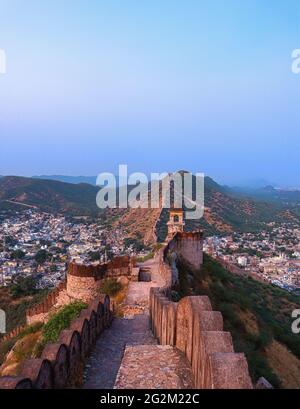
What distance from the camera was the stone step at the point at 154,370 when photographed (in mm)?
6188

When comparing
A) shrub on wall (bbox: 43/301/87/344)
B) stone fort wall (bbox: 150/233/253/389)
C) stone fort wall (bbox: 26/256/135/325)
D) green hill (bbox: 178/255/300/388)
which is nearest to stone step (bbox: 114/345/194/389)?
stone fort wall (bbox: 150/233/253/389)

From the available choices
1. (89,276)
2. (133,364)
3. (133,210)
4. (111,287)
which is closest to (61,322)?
(111,287)

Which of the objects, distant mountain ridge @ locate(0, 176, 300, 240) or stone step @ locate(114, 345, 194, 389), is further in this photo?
distant mountain ridge @ locate(0, 176, 300, 240)

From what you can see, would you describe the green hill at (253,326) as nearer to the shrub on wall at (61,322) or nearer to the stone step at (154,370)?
the shrub on wall at (61,322)

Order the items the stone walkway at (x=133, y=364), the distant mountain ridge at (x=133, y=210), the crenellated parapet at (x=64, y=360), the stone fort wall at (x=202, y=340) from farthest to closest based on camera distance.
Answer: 1. the distant mountain ridge at (x=133, y=210)
2. the stone walkway at (x=133, y=364)
3. the crenellated parapet at (x=64, y=360)
4. the stone fort wall at (x=202, y=340)

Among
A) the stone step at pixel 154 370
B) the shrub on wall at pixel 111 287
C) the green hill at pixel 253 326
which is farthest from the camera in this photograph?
the green hill at pixel 253 326

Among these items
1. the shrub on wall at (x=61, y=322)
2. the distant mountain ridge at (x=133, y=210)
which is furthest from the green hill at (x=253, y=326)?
the distant mountain ridge at (x=133, y=210)

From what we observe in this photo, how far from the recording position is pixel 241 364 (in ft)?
15.8

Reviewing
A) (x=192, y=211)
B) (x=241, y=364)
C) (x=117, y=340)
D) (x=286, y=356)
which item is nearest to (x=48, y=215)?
(x=192, y=211)

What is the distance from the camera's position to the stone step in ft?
20.3

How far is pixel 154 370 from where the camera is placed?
662 cm

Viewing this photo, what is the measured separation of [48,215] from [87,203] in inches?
580

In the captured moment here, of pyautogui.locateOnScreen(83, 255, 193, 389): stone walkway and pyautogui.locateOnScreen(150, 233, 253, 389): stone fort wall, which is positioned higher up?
pyautogui.locateOnScreen(150, 233, 253, 389): stone fort wall

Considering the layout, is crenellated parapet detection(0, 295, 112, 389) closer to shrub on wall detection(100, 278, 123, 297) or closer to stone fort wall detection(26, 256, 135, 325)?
shrub on wall detection(100, 278, 123, 297)
